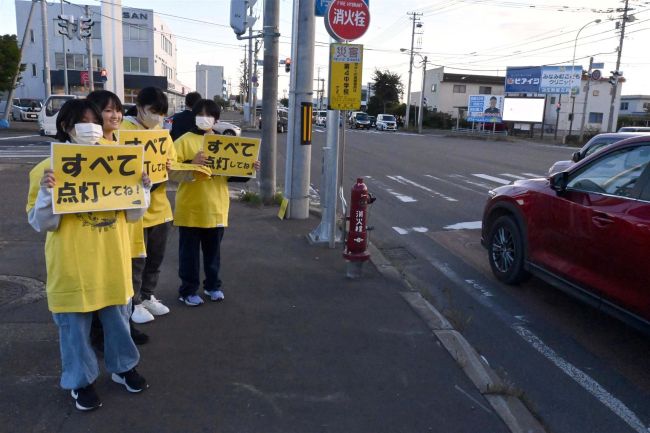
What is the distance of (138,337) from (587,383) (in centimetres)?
339

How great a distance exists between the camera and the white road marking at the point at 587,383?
3725 millimetres

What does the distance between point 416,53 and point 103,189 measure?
6507 cm

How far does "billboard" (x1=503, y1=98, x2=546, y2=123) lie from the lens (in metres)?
53.4

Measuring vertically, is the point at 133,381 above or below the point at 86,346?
below

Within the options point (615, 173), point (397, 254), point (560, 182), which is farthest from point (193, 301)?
point (615, 173)

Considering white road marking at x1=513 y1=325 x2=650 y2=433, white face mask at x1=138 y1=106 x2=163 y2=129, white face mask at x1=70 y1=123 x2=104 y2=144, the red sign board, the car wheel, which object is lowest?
white road marking at x1=513 y1=325 x2=650 y2=433

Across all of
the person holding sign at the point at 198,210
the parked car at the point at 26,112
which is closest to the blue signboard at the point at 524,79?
the parked car at the point at 26,112

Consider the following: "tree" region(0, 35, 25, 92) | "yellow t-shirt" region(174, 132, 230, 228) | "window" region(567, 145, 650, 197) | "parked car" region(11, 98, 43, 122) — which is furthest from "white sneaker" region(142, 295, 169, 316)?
"parked car" region(11, 98, 43, 122)

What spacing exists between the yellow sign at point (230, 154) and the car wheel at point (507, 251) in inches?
116

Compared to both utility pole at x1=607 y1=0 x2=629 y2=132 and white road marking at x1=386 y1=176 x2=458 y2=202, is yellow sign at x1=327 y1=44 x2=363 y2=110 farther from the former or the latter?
utility pole at x1=607 y1=0 x2=629 y2=132

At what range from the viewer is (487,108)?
56.2 metres

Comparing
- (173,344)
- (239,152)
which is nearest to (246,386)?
(173,344)

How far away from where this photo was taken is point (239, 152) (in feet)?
17.0

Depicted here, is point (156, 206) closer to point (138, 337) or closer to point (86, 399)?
point (138, 337)
